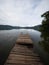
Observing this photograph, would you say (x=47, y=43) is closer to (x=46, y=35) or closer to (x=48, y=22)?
(x=46, y=35)

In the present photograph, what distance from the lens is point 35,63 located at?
1095 centimetres

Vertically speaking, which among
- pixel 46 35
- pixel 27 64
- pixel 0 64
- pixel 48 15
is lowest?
pixel 0 64

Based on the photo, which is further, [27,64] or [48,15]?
[27,64]

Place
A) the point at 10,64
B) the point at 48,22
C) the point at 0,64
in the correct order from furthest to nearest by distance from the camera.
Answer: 1. the point at 0,64
2. the point at 10,64
3. the point at 48,22

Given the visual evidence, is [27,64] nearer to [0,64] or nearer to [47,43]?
[47,43]

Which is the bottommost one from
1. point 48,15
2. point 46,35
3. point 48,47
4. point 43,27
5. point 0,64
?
point 0,64

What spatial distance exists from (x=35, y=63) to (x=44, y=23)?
13.2 ft

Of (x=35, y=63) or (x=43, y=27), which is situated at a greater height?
(x=43, y=27)

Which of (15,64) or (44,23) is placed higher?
(44,23)

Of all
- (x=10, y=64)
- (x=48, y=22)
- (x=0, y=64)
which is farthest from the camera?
(x=0, y=64)

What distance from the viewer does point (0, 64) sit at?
47.0ft

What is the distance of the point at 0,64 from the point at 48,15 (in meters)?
8.83

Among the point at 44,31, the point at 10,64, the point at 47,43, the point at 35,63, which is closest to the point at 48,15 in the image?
the point at 44,31

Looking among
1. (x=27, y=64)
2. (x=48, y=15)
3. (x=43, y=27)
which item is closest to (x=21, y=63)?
(x=27, y=64)
